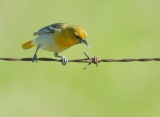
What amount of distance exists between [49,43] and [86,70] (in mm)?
2852

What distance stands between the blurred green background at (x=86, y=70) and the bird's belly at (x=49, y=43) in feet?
7.30

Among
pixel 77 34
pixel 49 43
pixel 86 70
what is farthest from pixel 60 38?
pixel 86 70

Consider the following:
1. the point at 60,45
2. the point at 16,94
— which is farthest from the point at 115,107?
the point at 60,45

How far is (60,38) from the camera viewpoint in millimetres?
6840

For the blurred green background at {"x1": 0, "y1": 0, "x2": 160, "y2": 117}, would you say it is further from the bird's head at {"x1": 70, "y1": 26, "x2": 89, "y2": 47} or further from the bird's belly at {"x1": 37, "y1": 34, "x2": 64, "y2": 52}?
the bird's head at {"x1": 70, "y1": 26, "x2": 89, "y2": 47}

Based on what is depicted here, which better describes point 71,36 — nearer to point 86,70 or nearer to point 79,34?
point 79,34

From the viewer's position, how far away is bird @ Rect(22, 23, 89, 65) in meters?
6.58

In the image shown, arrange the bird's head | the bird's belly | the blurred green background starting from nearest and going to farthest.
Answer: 1. the bird's head
2. the bird's belly
3. the blurred green background

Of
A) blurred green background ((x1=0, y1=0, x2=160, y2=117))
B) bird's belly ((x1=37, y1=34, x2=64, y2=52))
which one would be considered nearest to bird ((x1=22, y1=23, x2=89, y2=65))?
bird's belly ((x1=37, y1=34, x2=64, y2=52))

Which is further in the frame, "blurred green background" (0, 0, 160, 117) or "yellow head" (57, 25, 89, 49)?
"blurred green background" (0, 0, 160, 117)

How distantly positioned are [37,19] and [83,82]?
2490mm

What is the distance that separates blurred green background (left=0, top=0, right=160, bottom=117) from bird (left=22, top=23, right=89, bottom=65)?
7.31 feet

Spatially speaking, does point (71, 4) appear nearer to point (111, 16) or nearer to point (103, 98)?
point (111, 16)

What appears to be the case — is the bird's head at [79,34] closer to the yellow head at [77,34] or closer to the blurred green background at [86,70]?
the yellow head at [77,34]
